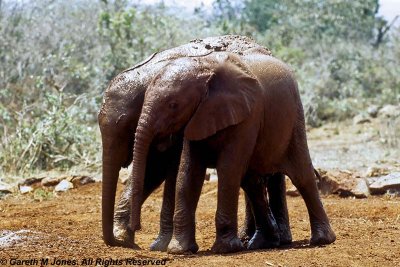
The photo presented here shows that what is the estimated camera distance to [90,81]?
56.4ft

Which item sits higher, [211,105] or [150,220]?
[211,105]

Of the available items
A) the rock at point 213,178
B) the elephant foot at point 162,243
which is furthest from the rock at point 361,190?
the elephant foot at point 162,243

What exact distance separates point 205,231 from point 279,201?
0.96m

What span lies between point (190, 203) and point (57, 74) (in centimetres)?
1013

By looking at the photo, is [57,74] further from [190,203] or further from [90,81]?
[190,203]

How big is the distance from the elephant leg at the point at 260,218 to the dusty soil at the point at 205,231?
236mm

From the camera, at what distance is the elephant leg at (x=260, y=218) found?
7.63 m

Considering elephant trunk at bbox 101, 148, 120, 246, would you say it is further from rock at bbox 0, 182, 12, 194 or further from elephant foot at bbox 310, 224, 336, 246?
rock at bbox 0, 182, 12, 194

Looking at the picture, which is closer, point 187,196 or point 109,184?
point 187,196

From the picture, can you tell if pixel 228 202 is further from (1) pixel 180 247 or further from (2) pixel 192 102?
(2) pixel 192 102

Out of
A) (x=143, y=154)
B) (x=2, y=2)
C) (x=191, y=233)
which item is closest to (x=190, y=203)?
(x=191, y=233)

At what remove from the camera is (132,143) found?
699cm

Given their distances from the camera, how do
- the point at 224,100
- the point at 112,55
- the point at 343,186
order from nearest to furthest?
1. the point at 224,100
2. the point at 343,186
3. the point at 112,55

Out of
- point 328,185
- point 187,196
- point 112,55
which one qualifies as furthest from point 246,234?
point 112,55
